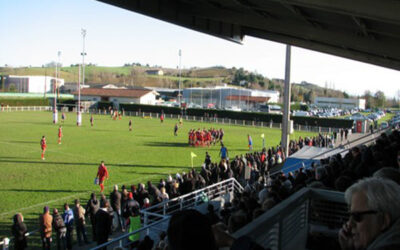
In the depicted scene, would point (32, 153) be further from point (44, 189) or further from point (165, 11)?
point (165, 11)

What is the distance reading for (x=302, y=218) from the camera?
423 centimetres

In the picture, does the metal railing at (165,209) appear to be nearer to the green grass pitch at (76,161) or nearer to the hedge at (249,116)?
the green grass pitch at (76,161)

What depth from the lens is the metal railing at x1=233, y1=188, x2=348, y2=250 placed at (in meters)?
3.31

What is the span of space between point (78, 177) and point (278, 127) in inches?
1352

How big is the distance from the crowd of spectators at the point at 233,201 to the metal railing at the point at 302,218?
0.39m

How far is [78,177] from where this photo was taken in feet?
57.0

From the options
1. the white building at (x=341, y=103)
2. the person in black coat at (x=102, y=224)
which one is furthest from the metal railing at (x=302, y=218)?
the white building at (x=341, y=103)

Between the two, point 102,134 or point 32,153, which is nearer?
point 32,153

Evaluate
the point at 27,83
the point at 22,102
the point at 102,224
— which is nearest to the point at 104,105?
the point at 22,102

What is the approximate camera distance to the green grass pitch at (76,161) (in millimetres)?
13945

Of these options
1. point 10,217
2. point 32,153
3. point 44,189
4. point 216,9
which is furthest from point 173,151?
point 216,9

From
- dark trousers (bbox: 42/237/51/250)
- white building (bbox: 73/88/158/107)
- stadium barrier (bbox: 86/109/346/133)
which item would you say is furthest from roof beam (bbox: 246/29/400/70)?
white building (bbox: 73/88/158/107)

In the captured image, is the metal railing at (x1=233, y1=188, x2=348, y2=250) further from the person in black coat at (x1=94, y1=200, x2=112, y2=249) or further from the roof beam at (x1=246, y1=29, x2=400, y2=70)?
the roof beam at (x1=246, y1=29, x2=400, y2=70)

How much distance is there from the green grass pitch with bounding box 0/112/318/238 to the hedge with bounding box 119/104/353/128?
15396 millimetres
